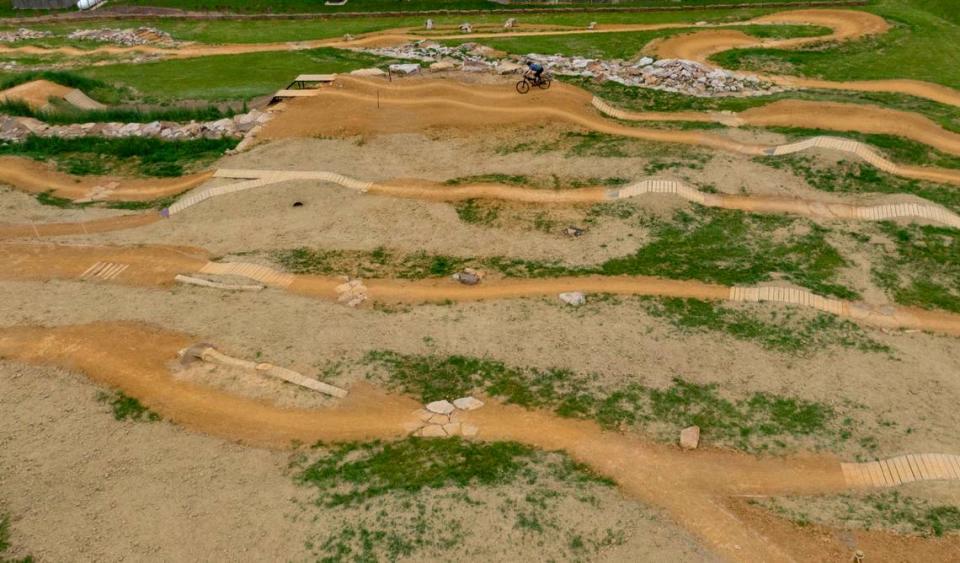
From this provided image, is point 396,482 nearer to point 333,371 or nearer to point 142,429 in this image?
point 333,371

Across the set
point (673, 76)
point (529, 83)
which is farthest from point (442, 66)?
point (673, 76)

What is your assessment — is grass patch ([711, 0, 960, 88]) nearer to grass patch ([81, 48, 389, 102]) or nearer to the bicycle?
the bicycle

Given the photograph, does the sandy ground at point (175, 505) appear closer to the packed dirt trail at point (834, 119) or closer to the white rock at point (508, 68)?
the packed dirt trail at point (834, 119)

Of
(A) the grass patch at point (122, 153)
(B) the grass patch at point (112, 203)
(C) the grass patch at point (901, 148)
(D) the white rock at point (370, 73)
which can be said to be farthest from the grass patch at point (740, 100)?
(B) the grass patch at point (112, 203)

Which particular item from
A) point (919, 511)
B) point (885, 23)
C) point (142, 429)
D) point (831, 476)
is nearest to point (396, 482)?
point (142, 429)

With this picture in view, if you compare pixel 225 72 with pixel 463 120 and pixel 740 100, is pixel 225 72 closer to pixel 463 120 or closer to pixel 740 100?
pixel 463 120

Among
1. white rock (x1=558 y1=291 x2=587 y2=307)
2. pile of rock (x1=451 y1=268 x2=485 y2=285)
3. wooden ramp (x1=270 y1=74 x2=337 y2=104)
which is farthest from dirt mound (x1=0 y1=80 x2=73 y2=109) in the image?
white rock (x1=558 y1=291 x2=587 y2=307)
